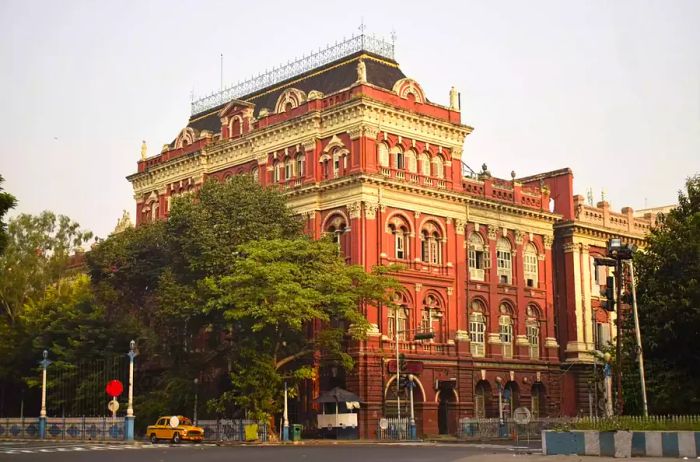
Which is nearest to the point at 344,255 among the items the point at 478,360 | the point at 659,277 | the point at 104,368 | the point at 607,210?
the point at 478,360

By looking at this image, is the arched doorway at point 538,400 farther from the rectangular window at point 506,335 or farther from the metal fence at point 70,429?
the metal fence at point 70,429

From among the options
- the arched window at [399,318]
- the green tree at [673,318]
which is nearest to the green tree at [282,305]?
the arched window at [399,318]

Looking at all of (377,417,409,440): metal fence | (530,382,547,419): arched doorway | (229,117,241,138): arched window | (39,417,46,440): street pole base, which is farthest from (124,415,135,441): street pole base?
(530,382,547,419): arched doorway

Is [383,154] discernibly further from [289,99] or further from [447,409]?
[447,409]

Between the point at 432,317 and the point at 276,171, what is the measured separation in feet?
45.9

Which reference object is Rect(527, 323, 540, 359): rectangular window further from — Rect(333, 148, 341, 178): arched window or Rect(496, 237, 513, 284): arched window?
Rect(333, 148, 341, 178): arched window

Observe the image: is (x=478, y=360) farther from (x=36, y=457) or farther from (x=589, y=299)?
(x=36, y=457)

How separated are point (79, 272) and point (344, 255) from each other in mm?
32462

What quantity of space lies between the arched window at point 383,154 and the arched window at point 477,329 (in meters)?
11.4

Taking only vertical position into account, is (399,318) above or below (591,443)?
above

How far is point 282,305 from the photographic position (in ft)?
175

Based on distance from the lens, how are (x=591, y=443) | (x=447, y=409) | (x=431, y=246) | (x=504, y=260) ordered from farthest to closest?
(x=504, y=260) < (x=431, y=246) < (x=447, y=409) < (x=591, y=443)

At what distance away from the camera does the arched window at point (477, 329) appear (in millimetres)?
67625

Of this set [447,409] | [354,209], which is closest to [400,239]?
[354,209]
